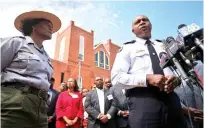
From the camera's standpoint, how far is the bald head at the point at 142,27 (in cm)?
271

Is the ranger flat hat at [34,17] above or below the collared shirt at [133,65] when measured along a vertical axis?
above

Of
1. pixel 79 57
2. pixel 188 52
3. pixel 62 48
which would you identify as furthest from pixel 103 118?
pixel 62 48

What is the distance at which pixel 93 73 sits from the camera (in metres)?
27.6

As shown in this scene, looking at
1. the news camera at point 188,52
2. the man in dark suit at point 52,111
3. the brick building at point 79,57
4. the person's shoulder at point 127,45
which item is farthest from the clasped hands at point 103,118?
the brick building at point 79,57

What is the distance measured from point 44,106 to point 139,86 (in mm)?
992

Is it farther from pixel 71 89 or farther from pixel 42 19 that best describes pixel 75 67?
pixel 42 19

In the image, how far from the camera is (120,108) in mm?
5316

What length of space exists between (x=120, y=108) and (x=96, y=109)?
57cm

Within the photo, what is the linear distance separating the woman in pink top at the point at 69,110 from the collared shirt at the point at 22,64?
10.4 feet

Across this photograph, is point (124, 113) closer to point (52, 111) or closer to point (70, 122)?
point (70, 122)

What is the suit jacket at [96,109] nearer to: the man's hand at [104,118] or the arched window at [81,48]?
the man's hand at [104,118]

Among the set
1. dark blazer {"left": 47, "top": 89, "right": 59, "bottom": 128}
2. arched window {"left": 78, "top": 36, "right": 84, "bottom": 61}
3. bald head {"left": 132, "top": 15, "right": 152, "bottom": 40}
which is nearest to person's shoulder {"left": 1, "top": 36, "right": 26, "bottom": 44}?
bald head {"left": 132, "top": 15, "right": 152, "bottom": 40}

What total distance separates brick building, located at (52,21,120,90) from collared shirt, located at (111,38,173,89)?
22.3m

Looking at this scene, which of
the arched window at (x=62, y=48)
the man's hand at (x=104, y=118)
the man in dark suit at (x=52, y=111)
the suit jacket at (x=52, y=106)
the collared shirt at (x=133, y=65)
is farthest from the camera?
the arched window at (x=62, y=48)
